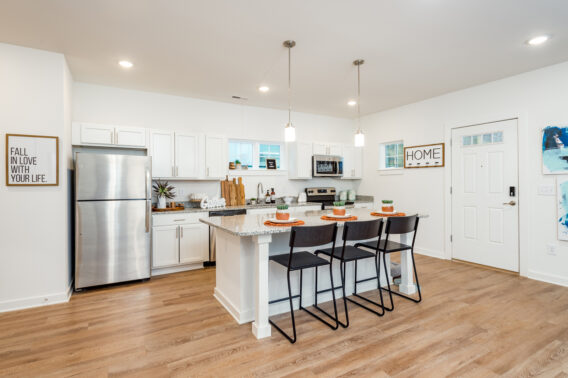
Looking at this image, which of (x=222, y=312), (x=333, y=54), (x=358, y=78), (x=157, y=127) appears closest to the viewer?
(x=222, y=312)

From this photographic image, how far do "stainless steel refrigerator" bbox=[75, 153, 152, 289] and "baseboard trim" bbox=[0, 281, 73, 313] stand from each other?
232 millimetres

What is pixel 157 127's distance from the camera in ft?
14.6

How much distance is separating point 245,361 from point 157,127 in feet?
11.9

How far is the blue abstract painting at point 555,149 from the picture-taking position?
3426 millimetres

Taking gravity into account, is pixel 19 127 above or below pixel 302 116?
below

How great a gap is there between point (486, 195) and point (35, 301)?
5.58 m

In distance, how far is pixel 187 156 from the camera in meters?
4.39

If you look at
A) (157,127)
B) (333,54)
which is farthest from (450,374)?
(157,127)

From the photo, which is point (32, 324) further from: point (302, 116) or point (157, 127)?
point (302, 116)

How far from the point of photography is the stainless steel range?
563cm

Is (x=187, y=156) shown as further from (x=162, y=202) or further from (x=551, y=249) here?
(x=551, y=249)

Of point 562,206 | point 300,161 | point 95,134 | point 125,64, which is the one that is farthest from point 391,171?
Result: point 95,134

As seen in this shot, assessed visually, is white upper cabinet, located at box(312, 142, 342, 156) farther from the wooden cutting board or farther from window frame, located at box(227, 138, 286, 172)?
the wooden cutting board

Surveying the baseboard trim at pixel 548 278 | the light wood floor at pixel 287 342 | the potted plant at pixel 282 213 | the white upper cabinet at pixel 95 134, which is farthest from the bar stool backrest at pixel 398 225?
the white upper cabinet at pixel 95 134
